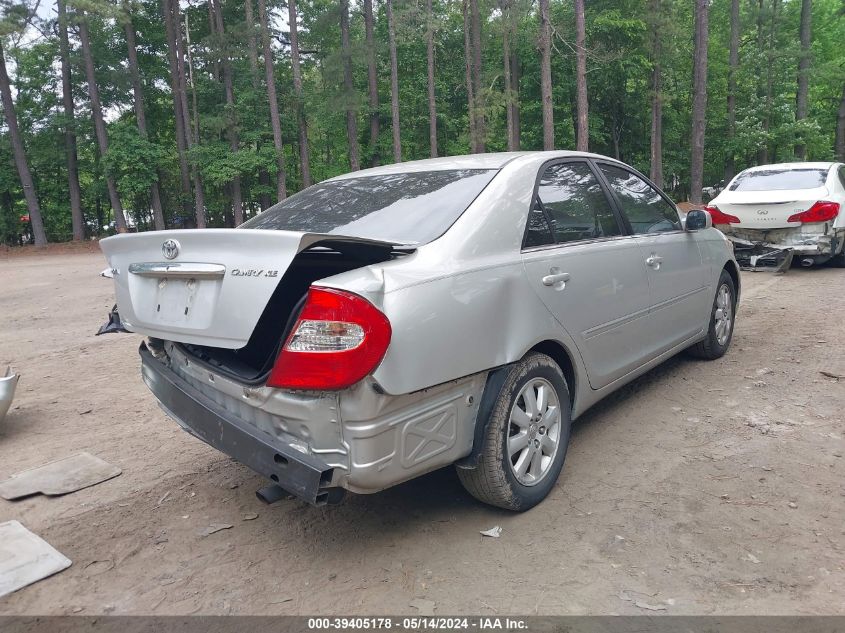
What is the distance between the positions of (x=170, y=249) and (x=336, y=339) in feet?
3.42

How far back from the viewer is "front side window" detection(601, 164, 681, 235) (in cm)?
408

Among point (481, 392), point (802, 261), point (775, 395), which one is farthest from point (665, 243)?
point (802, 261)

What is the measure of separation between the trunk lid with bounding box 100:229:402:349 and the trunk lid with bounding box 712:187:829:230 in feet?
27.5

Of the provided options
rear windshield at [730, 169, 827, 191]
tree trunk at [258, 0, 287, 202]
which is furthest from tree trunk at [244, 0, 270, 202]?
rear windshield at [730, 169, 827, 191]

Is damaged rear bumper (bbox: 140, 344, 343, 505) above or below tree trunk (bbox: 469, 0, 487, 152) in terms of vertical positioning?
below

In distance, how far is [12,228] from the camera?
3147cm

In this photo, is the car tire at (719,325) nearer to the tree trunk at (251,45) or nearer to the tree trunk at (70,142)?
the tree trunk at (251,45)

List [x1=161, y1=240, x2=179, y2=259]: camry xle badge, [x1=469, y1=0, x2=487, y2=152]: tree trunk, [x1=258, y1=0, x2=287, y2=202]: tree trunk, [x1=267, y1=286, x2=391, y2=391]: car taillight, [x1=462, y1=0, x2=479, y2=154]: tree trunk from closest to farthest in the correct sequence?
[x1=267, y1=286, x2=391, y2=391]: car taillight < [x1=161, y1=240, x2=179, y2=259]: camry xle badge < [x1=258, y1=0, x2=287, y2=202]: tree trunk < [x1=469, y1=0, x2=487, y2=152]: tree trunk < [x1=462, y1=0, x2=479, y2=154]: tree trunk

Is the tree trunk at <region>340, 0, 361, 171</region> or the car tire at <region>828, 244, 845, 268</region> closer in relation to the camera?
the car tire at <region>828, 244, 845, 268</region>

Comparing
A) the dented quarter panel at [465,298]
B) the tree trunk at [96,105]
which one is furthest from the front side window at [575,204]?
the tree trunk at [96,105]

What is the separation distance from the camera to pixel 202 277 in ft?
8.53

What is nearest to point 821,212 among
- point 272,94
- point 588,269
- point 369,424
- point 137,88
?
point 588,269

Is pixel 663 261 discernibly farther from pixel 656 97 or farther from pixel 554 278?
pixel 656 97

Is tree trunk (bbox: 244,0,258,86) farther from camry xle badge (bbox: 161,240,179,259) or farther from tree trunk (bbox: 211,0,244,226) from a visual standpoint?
camry xle badge (bbox: 161,240,179,259)
